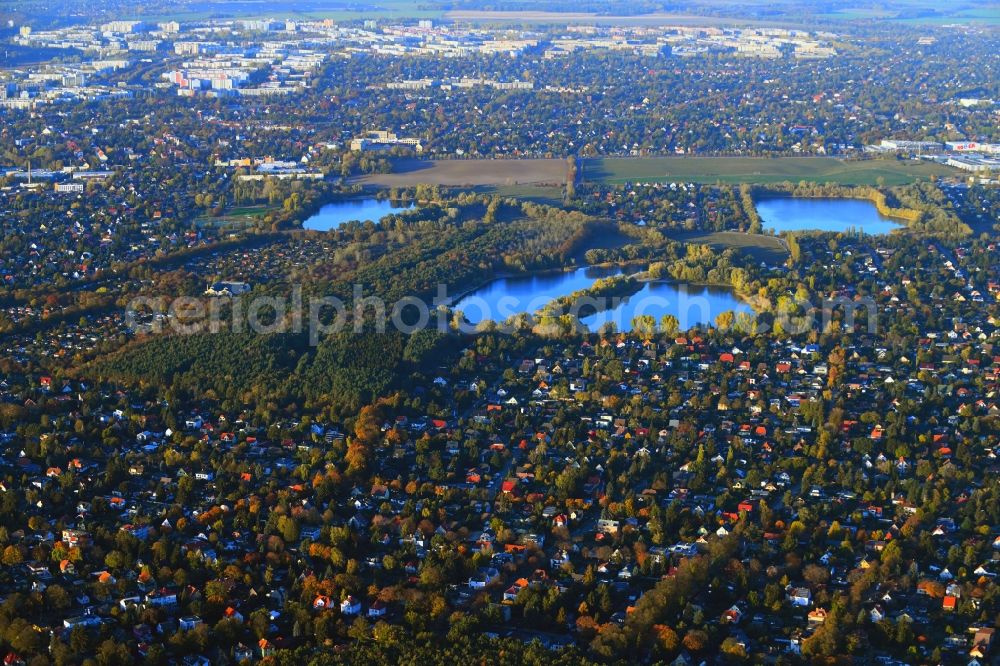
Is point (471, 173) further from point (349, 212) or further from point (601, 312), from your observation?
point (601, 312)

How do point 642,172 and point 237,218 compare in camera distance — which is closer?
point 237,218

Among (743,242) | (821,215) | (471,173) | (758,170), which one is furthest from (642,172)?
(743,242)

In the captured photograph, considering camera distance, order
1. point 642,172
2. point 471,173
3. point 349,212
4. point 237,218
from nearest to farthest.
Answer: point 237,218 < point 349,212 < point 471,173 < point 642,172

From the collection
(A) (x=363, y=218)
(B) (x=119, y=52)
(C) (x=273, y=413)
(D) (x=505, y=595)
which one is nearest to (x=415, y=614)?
(D) (x=505, y=595)

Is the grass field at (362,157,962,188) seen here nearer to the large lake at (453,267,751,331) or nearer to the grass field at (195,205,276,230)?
the grass field at (195,205,276,230)

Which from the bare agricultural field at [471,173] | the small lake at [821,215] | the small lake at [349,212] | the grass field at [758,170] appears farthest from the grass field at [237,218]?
the small lake at [821,215]

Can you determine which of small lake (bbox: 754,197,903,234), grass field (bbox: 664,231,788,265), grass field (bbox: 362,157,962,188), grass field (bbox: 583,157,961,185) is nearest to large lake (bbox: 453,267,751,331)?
grass field (bbox: 664,231,788,265)

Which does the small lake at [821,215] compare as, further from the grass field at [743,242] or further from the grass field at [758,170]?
the grass field at [758,170]
